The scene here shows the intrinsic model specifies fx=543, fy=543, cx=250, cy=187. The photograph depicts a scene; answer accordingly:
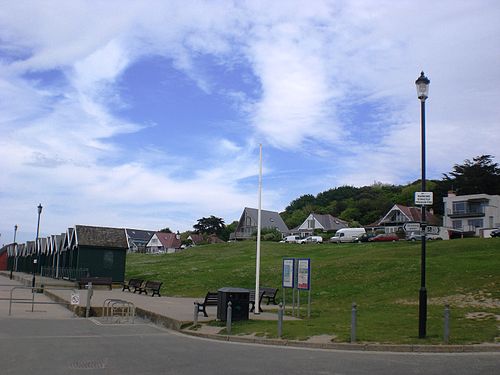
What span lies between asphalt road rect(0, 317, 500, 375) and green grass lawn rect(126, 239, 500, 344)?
68.9 inches

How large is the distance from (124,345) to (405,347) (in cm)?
692

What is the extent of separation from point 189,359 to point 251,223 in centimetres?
10618

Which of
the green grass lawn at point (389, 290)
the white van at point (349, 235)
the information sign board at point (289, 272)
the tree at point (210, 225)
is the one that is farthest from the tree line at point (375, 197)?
the information sign board at point (289, 272)

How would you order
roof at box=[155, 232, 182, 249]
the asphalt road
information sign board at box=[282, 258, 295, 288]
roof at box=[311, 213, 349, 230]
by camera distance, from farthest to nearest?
roof at box=[155, 232, 182, 249] → roof at box=[311, 213, 349, 230] → information sign board at box=[282, 258, 295, 288] → the asphalt road

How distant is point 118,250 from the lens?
151 ft

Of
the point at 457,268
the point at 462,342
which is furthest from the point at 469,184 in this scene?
the point at 462,342

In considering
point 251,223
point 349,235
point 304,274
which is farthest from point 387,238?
point 251,223

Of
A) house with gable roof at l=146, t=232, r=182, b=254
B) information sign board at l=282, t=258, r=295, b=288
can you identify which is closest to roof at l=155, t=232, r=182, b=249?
house with gable roof at l=146, t=232, r=182, b=254

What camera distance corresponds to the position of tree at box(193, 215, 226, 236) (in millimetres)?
152625

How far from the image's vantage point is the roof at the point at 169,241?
467 ft

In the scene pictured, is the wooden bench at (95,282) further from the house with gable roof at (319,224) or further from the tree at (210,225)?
the tree at (210,225)

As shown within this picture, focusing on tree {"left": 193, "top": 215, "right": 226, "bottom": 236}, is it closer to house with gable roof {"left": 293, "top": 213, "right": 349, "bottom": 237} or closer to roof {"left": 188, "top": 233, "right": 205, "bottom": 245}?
roof {"left": 188, "top": 233, "right": 205, "bottom": 245}

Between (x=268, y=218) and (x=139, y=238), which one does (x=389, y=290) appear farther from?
(x=139, y=238)

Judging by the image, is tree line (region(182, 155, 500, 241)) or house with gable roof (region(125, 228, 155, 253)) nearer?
tree line (region(182, 155, 500, 241))
